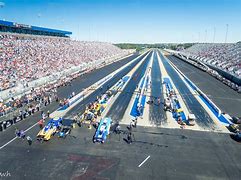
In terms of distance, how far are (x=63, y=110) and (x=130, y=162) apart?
53.1 ft

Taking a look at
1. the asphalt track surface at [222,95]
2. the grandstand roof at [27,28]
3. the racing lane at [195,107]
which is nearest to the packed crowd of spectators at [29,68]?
the grandstand roof at [27,28]

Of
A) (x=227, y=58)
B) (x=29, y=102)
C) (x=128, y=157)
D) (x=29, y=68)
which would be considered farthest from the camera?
(x=227, y=58)

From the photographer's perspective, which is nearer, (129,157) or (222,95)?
(129,157)

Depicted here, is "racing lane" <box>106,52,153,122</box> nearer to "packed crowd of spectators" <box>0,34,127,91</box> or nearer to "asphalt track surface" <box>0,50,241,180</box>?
"asphalt track surface" <box>0,50,241,180</box>

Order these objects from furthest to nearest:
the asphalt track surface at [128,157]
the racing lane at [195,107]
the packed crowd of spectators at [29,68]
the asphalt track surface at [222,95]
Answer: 1. the packed crowd of spectators at [29,68]
2. the asphalt track surface at [222,95]
3. the racing lane at [195,107]
4. the asphalt track surface at [128,157]

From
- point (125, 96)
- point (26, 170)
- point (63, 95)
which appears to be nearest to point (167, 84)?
point (125, 96)

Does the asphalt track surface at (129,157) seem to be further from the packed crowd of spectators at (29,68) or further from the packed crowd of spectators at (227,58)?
the packed crowd of spectators at (227,58)

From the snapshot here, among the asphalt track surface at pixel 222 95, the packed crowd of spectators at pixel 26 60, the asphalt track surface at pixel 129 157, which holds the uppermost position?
the packed crowd of spectators at pixel 26 60

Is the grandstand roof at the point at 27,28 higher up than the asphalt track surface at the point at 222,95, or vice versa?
the grandstand roof at the point at 27,28

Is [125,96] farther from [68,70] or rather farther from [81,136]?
[68,70]

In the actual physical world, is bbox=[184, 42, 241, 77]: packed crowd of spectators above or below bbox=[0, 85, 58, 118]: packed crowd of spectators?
above

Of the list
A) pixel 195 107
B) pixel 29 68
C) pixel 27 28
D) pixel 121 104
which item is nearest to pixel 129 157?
pixel 121 104

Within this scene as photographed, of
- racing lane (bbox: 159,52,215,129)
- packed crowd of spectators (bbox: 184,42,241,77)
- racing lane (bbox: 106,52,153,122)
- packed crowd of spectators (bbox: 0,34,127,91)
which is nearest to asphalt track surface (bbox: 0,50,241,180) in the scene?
racing lane (bbox: 159,52,215,129)

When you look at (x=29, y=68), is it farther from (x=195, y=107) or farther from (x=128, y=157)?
(x=128, y=157)
